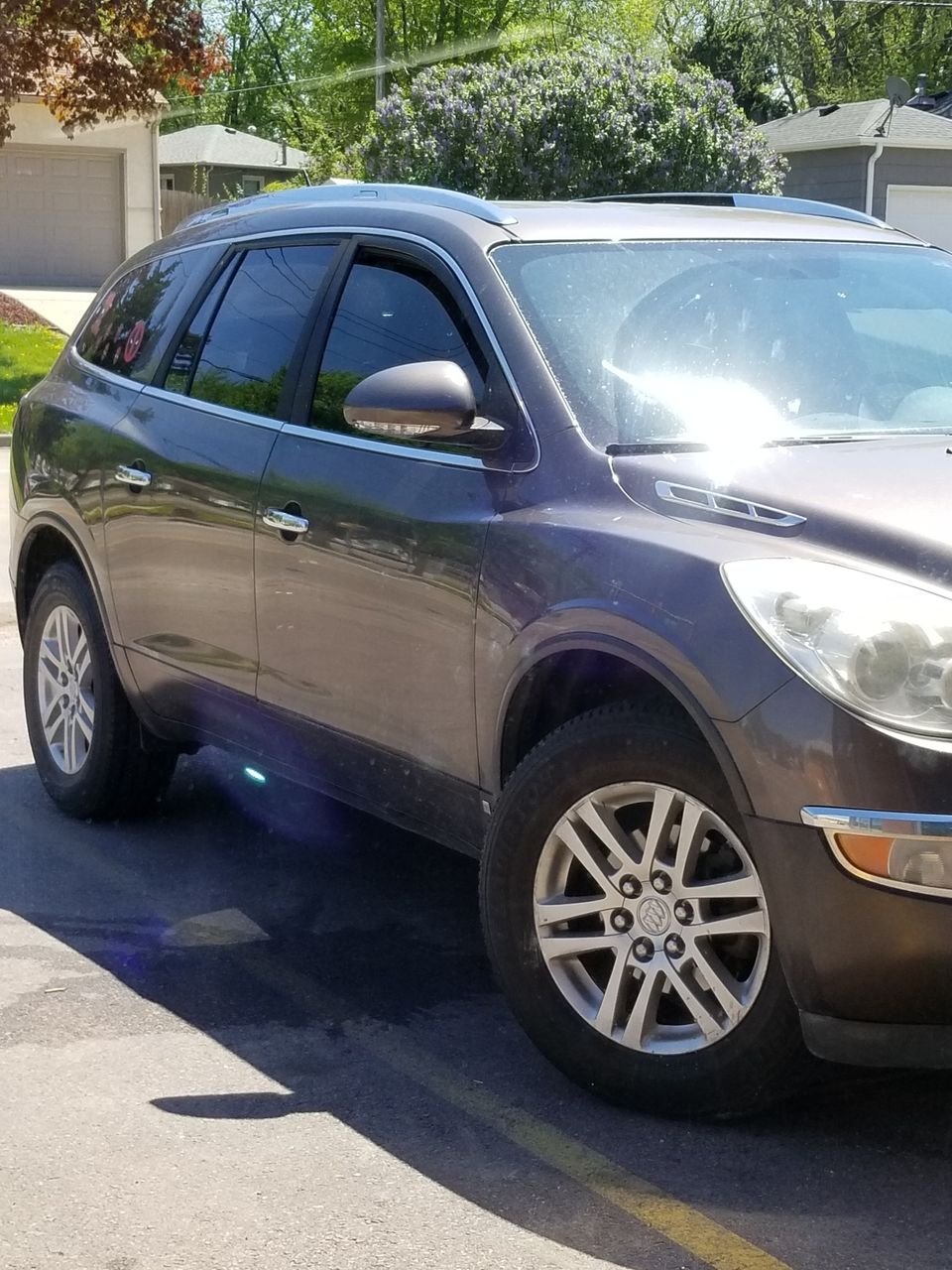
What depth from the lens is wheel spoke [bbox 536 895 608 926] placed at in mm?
3539

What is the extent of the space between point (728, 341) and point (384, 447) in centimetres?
86

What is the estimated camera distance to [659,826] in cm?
341

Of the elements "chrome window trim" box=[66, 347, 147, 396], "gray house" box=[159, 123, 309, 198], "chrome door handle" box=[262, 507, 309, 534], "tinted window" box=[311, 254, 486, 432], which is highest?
"gray house" box=[159, 123, 309, 198]

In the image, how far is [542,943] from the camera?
11.8ft

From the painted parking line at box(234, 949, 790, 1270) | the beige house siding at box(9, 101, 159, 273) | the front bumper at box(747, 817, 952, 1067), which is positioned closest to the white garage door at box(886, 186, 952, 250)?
the beige house siding at box(9, 101, 159, 273)

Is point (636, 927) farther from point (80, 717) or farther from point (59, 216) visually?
point (59, 216)

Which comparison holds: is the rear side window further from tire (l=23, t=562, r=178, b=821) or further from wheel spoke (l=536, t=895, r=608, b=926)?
wheel spoke (l=536, t=895, r=608, b=926)

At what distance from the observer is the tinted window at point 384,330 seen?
4.23m

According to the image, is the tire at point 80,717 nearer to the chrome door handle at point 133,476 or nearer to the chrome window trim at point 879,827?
the chrome door handle at point 133,476

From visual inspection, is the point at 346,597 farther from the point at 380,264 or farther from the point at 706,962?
the point at 706,962

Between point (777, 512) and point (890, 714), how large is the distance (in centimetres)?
54

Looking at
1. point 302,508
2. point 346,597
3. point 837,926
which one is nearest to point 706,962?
Result: point 837,926

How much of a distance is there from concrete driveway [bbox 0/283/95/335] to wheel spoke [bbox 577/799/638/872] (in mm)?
23289

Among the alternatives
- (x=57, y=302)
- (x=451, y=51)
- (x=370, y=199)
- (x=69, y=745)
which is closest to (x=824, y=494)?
(x=370, y=199)
